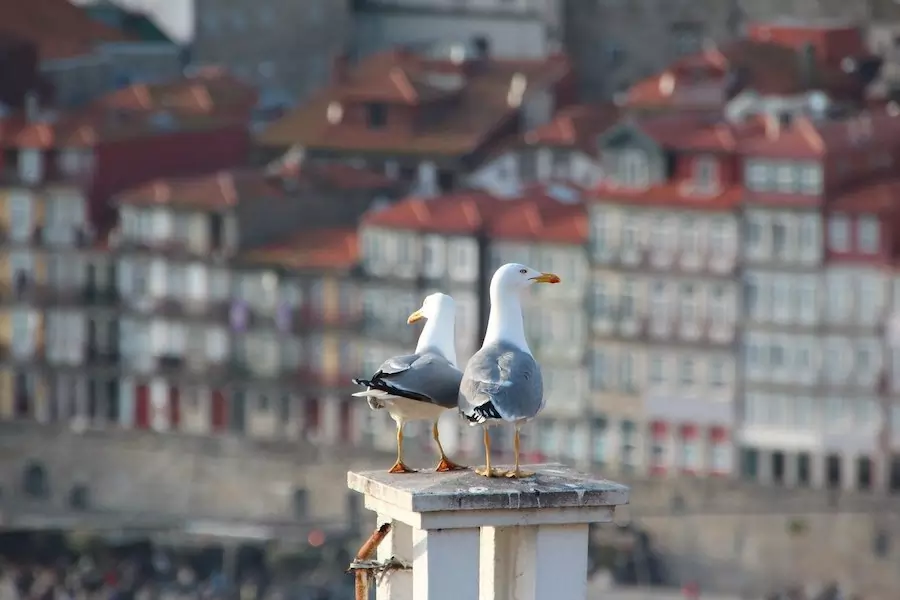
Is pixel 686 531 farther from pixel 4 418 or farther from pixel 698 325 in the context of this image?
pixel 4 418

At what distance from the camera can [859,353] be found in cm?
7750

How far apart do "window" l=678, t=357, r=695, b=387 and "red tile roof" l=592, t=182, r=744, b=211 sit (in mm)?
3000

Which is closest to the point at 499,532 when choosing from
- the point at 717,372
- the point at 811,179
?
the point at 811,179

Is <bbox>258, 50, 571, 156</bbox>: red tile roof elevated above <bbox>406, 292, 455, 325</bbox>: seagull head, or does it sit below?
above

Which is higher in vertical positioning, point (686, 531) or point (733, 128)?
point (733, 128)

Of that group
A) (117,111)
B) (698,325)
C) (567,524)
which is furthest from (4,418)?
(567,524)

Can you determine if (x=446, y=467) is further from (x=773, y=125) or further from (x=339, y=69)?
(x=339, y=69)

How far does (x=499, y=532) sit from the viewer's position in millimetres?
17812

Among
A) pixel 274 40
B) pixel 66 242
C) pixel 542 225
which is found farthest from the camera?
pixel 274 40

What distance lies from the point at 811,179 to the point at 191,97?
21.8 metres

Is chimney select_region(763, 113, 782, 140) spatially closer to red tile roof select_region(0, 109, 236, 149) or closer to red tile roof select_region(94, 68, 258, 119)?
red tile roof select_region(0, 109, 236, 149)

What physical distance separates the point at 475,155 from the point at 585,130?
9.59ft

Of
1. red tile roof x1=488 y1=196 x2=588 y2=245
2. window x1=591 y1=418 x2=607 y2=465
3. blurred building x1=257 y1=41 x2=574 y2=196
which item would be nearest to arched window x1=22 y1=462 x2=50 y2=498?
red tile roof x1=488 y1=196 x2=588 y2=245

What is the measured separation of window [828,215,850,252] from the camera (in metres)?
77.4
